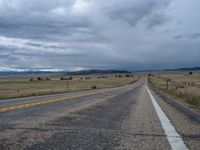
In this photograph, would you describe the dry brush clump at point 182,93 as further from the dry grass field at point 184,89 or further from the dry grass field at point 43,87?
the dry grass field at point 43,87

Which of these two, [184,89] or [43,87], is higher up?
[184,89]

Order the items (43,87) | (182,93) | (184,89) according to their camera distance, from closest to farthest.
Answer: (182,93) → (184,89) → (43,87)

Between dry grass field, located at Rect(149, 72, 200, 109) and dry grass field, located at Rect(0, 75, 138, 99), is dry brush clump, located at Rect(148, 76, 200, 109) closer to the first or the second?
dry grass field, located at Rect(149, 72, 200, 109)

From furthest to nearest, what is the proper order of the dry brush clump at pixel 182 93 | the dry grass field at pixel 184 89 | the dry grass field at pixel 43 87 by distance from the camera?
the dry grass field at pixel 43 87 → the dry grass field at pixel 184 89 → the dry brush clump at pixel 182 93

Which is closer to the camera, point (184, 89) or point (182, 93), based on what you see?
point (182, 93)

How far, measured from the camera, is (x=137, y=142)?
16.4 ft

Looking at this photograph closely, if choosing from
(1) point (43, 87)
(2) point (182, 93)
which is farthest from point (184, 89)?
(1) point (43, 87)

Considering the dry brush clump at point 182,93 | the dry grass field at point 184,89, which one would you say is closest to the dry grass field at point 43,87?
the dry grass field at point 184,89

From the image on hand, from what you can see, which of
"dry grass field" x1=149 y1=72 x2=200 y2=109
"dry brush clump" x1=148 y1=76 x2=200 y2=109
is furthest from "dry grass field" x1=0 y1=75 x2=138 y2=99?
"dry brush clump" x1=148 y1=76 x2=200 y2=109

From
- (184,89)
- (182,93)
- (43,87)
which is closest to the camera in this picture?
(182,93)

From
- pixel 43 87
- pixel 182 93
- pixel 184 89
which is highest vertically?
pixel 182 93

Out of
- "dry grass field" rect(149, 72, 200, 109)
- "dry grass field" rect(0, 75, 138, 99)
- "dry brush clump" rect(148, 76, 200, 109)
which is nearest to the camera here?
"dry brush clump" rect(148, 76, 200, 109)

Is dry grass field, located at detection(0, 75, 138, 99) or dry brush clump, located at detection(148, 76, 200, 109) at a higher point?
dry brush clump, located at detection(148, 76, 200, 109)

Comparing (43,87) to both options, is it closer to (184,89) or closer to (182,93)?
(184,89)
